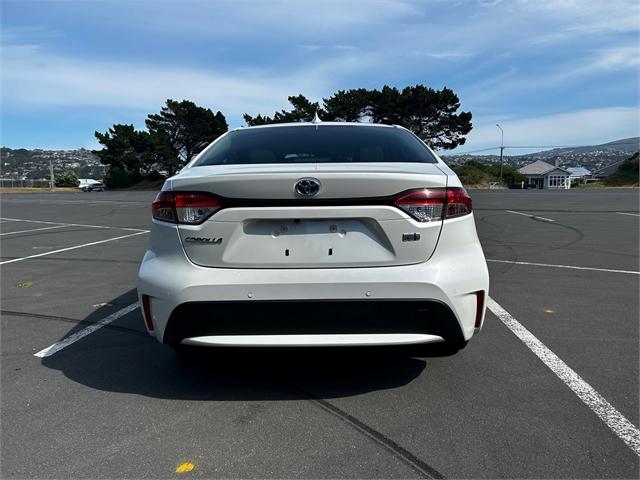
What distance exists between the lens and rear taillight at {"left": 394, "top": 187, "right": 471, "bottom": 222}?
2.87 metres

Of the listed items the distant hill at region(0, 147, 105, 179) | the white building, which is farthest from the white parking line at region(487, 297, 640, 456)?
the white building

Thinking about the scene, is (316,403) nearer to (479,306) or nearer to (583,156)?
(479,306)

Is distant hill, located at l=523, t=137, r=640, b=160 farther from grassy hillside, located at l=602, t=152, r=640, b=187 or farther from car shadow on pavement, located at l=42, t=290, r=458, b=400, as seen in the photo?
car shadow on pavement, located at l=42, t=290, r=458, b=400

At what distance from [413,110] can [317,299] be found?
179 ft

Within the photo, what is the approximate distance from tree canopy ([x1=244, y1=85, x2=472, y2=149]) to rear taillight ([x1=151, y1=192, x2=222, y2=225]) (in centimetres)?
5177

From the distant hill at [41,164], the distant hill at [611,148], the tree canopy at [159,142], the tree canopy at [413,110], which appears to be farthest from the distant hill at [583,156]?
the distant hill at [41,164]

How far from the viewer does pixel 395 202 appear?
286cm

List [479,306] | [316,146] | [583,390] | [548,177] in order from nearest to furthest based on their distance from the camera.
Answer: [479,306], [583,390], [316,146], [548,177]

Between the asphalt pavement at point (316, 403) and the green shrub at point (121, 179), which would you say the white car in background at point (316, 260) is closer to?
the asphalt pavement at point (316, 403)

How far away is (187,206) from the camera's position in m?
2.94

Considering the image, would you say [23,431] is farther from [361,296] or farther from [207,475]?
[361,296]

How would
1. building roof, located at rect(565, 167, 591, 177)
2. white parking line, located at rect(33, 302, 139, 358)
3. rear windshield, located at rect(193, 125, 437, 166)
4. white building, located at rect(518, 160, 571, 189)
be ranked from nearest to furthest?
rear windshield, located at rect(193, 125, 437, 166), white parking line, located at rect(33, 302, 139, 358), white building, located at rect(518, 160, 571, 189), building roof, located at rect(565, 167, 591, 177)

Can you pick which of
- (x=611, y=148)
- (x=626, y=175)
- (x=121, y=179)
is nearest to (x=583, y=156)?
(x=611, y=148)

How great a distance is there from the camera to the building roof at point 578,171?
90.8m
